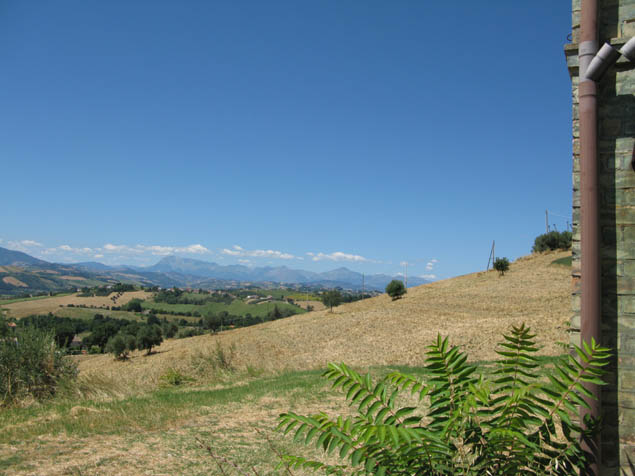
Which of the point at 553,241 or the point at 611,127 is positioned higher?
the point at 553,241

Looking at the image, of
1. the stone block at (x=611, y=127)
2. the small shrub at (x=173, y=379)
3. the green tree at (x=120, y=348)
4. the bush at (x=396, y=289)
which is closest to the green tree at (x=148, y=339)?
the green tree at (x=120, y=348)

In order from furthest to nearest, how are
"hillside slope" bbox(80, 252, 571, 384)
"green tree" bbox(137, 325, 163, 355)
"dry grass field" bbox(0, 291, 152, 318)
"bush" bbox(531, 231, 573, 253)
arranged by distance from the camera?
1. "dry grass field" bbox(0, 291, 152, 318)
2. "bush" bbox(531, 231, 573, 253)
3. "green tree" bbox(137, 325, 163, 355)
4. "hillside slope" bbox(80, 252, 571, 384)

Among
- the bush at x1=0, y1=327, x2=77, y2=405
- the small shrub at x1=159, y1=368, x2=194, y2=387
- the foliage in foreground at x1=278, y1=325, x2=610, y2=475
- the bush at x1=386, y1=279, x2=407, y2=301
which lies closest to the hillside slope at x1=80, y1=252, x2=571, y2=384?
the small shrub at x1=159, y1=368, x2=194, y2=387

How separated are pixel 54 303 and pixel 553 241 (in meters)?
104

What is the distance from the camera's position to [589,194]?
416 centimetres

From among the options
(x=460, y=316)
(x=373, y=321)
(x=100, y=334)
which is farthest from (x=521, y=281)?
(x=100, y=334)

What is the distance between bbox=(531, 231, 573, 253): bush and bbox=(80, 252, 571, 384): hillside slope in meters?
9.62

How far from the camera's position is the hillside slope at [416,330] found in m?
17.0

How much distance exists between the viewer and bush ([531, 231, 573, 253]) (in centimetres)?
4559

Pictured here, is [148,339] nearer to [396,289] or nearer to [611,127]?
[396,289]

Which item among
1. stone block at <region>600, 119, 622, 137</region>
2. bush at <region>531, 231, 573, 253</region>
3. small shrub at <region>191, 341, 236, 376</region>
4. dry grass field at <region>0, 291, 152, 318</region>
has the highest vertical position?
bush at <region>531, 231, 573, 253</region>

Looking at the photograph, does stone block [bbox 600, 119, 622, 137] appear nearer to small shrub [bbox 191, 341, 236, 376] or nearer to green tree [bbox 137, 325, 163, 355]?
small shrub [bbox 191, 341, 236, 376]

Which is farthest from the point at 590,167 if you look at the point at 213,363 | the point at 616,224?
the point at 213,363

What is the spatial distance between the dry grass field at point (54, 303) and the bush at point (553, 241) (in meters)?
84.7
